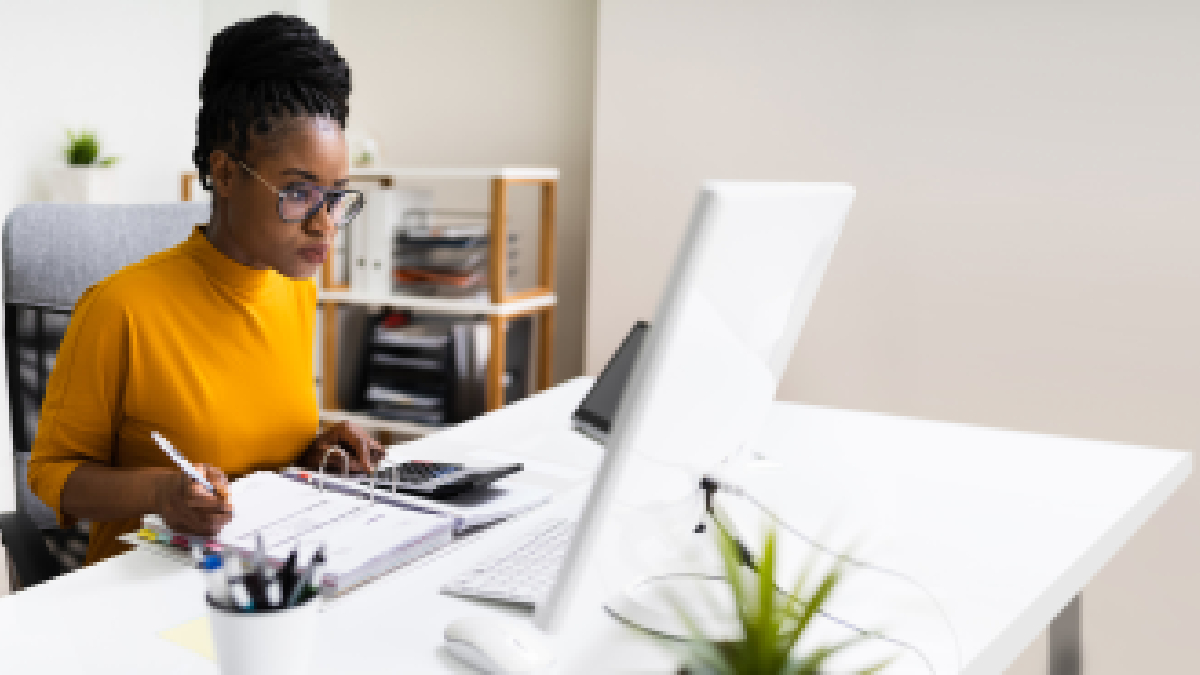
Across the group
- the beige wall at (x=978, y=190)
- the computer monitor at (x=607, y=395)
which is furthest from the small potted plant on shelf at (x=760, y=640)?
the beige wall at (x=978, y=190)

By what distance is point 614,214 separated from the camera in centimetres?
276

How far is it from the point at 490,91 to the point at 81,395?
6.71ft

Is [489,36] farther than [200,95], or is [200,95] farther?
[489,36]

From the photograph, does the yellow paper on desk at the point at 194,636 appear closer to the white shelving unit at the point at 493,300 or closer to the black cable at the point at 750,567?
the black cable at the point at 750,567

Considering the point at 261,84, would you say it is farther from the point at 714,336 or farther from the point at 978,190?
the point at 978,190

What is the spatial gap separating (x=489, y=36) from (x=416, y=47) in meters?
0.26

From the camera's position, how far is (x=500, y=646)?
0.79 m

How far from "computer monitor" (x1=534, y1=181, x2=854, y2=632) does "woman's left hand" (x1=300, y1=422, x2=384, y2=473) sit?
56 centimetres

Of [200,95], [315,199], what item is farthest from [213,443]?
[200,95]

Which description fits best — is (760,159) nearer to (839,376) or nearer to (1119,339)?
(839,376)

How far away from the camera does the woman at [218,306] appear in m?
1.17

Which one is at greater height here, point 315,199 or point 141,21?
point 141,21

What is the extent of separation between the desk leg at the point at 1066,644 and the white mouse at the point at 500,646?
104 cm

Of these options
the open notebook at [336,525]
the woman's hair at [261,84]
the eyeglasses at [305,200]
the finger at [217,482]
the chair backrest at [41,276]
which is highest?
the woman's hair at [261,84]
